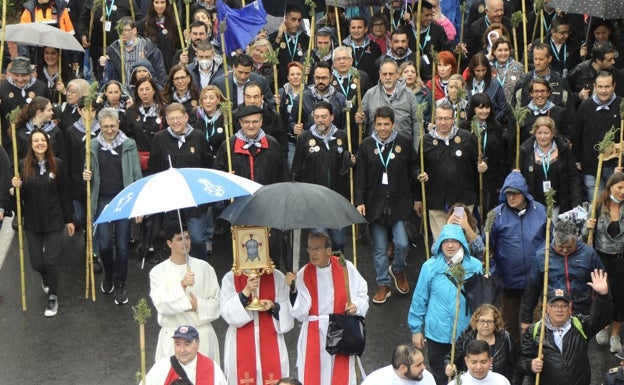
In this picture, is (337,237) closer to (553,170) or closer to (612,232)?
(553,170)

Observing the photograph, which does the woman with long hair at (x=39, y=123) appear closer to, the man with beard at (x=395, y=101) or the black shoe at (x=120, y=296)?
the black shoe at (x=120, y=296)

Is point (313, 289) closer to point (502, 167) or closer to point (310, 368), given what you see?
point (310, 368)

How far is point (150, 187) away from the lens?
1274 cm

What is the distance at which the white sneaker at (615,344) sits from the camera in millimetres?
15109

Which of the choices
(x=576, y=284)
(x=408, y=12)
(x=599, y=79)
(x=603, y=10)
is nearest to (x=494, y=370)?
(x=576, y=284)

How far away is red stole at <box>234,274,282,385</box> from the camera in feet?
44.0

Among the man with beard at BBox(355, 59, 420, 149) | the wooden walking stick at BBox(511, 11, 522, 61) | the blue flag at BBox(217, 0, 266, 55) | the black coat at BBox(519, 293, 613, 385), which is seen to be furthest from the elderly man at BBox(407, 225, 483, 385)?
the blue flag at BBox(217, 0, 266, 55)

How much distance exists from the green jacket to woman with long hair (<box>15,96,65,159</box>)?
0.73 m

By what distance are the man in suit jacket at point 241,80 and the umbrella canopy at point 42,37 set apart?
1.94 meters

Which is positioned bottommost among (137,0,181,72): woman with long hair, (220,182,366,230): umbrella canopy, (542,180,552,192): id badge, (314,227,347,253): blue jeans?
(314,227,347,253): blue jeans

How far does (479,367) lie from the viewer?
1235 centimetres

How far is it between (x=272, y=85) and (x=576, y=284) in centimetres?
611

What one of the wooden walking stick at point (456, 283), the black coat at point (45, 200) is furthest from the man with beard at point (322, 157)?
the wooden walking stick at point (456, 283)

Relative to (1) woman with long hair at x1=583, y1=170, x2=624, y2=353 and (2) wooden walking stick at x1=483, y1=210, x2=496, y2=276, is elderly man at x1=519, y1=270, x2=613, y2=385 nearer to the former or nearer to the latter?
(2) wooden walking stick at x1=483, y1=210, x2=496, y2=276
